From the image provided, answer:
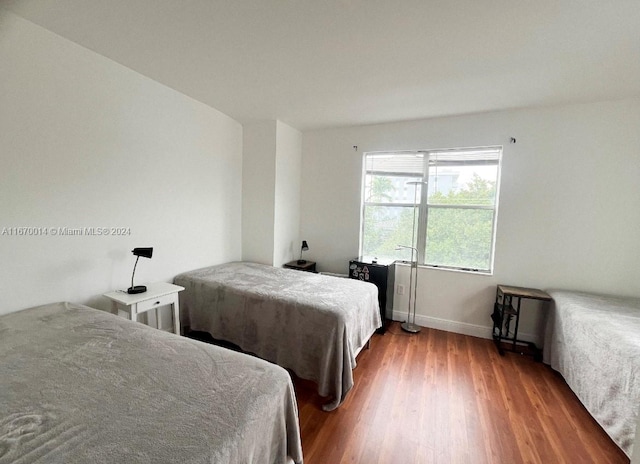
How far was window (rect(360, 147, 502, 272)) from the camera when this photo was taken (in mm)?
3076

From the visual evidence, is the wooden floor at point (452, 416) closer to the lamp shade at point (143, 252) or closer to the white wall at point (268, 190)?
the lamp shade at point (143, 252)

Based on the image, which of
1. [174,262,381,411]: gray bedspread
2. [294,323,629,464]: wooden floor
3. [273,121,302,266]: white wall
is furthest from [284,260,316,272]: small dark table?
[294,323,629,464]: wooden floor

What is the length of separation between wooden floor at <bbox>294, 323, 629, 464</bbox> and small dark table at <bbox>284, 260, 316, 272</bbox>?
1.38 meters

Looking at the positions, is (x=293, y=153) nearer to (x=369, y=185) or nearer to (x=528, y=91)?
(x=369, y=185)

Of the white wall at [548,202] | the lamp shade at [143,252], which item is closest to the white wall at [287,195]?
the white wall at [548,202]

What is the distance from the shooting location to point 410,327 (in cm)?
324

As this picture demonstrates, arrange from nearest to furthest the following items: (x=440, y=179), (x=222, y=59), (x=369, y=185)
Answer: (x=222, y=59) → (x=440, y=179) → (x=369, y=185)

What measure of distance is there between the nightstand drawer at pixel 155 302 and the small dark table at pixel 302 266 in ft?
5.24

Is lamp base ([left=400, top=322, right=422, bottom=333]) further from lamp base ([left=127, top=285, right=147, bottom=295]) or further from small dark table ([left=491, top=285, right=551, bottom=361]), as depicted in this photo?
lamp base ([left=127, top=285, right=147, bottom=295])

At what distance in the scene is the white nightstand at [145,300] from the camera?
1.99 meters

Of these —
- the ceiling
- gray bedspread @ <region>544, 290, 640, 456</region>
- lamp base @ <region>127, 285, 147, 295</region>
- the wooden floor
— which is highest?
the ceiling

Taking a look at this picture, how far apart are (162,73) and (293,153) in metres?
1.79

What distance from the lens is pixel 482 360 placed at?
260 centimetres

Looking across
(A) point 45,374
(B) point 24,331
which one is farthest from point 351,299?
(B) point 24,331
